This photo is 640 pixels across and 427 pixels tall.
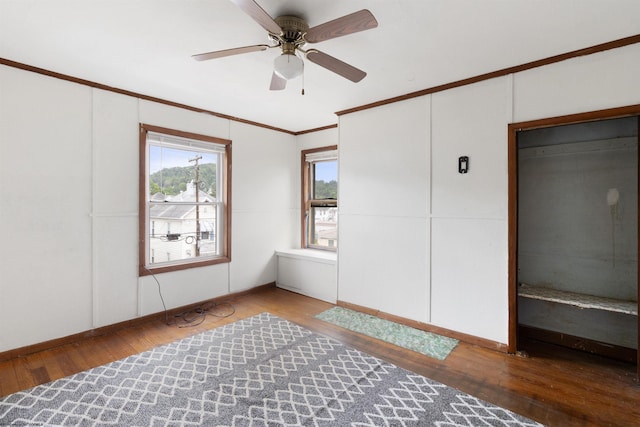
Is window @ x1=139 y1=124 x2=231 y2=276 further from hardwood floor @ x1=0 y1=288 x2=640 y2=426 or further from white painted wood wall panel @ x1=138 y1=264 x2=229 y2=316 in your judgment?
hardwood floor @ x1=0 y1=288 x2=640 y2=426

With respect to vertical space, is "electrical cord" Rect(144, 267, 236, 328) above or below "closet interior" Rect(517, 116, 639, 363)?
below

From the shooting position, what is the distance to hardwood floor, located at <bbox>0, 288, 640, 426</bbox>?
2.12 m

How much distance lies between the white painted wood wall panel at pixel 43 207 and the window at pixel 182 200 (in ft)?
1.89

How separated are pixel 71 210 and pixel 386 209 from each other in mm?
3290

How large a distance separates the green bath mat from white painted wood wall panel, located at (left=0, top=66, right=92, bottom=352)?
262cm

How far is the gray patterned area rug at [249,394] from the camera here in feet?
6.52

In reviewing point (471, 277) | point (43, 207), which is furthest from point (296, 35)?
point (43, 207)

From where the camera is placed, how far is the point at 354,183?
4000mm

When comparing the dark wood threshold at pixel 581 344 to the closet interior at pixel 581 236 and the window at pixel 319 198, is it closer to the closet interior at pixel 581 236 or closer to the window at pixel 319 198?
the closet interior at pixel 581 236

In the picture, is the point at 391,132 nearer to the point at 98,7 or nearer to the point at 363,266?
the point at 363,266

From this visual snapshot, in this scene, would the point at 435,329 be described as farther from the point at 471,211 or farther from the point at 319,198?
the point at 319,198

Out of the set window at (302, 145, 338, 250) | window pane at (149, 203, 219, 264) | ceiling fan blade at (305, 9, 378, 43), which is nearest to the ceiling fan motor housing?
ceiling fan blade at (305, 9, 378, 43)

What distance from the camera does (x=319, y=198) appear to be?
518 cm

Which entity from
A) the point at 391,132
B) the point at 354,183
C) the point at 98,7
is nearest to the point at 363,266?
the point at 354,183
